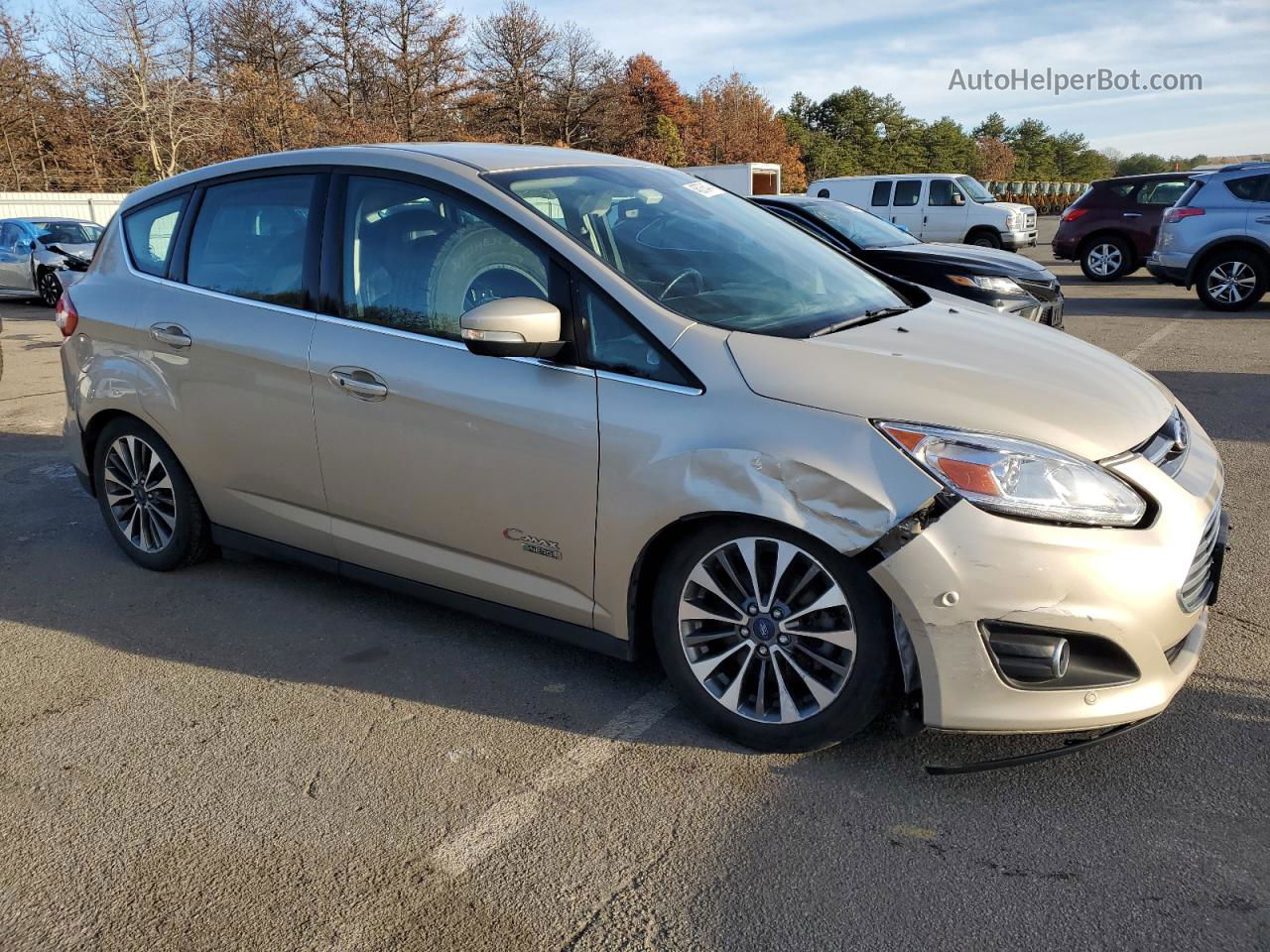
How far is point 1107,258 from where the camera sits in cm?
1734

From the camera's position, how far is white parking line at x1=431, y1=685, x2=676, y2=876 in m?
2.62

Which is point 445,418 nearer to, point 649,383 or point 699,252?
point 649,383

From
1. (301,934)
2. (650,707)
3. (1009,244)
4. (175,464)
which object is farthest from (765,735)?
(1009,244)

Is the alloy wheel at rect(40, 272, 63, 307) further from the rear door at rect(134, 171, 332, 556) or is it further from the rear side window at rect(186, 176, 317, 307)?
the rear side window at rect(186, 176, 317, 307)

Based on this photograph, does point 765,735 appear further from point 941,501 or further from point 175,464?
point 175,464

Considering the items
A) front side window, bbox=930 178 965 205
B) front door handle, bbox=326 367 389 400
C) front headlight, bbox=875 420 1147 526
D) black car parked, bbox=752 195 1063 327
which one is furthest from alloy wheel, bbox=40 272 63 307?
front headlight, bbox=875 420 1147 526

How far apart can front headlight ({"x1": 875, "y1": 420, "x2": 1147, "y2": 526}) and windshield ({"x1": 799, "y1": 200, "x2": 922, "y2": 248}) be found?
685 centimetres

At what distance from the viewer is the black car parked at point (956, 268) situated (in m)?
8.28

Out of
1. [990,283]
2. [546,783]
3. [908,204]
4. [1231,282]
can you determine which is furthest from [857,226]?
[908,204]

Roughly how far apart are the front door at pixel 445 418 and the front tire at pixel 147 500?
0.97 meters

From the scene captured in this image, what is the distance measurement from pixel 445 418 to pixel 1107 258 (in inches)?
660

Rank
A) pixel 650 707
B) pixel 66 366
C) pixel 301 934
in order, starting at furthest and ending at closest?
pixel 66 366
pixel 650 707
pixel 301 934

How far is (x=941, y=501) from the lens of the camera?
102 inches

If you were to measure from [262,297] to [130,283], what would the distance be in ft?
2.95
